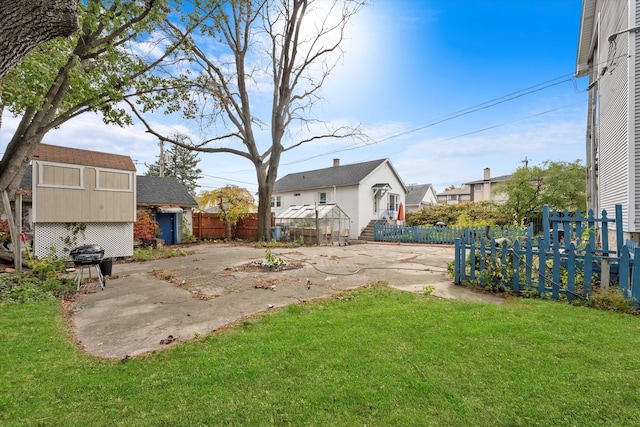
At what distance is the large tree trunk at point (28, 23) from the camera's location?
196 cm

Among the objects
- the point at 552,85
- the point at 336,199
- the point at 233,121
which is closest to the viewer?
the point at 552,85

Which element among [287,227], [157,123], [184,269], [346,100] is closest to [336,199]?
[287,227]

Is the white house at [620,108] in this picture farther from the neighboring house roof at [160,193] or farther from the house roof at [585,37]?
the neighboring house roof at [160,193]

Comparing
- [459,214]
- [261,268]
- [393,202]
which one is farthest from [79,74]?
[459,214]

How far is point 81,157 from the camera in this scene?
1070cm

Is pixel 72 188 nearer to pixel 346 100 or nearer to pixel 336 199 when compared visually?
pixel 346 100

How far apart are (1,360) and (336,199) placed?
70.3 ft

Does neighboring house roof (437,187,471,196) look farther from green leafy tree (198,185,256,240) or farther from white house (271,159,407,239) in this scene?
green leafy tree (198,185,256,240)

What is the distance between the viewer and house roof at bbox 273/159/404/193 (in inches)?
918

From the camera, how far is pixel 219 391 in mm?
2480

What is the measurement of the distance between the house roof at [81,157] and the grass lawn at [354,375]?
336 inches

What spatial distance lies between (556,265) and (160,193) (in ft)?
66.1

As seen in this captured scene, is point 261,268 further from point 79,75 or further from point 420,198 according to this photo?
point 420,198

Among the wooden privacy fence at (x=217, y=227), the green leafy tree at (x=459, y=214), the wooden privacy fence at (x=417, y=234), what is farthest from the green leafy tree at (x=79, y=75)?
the green leafy tree at (x=459, y=214)
